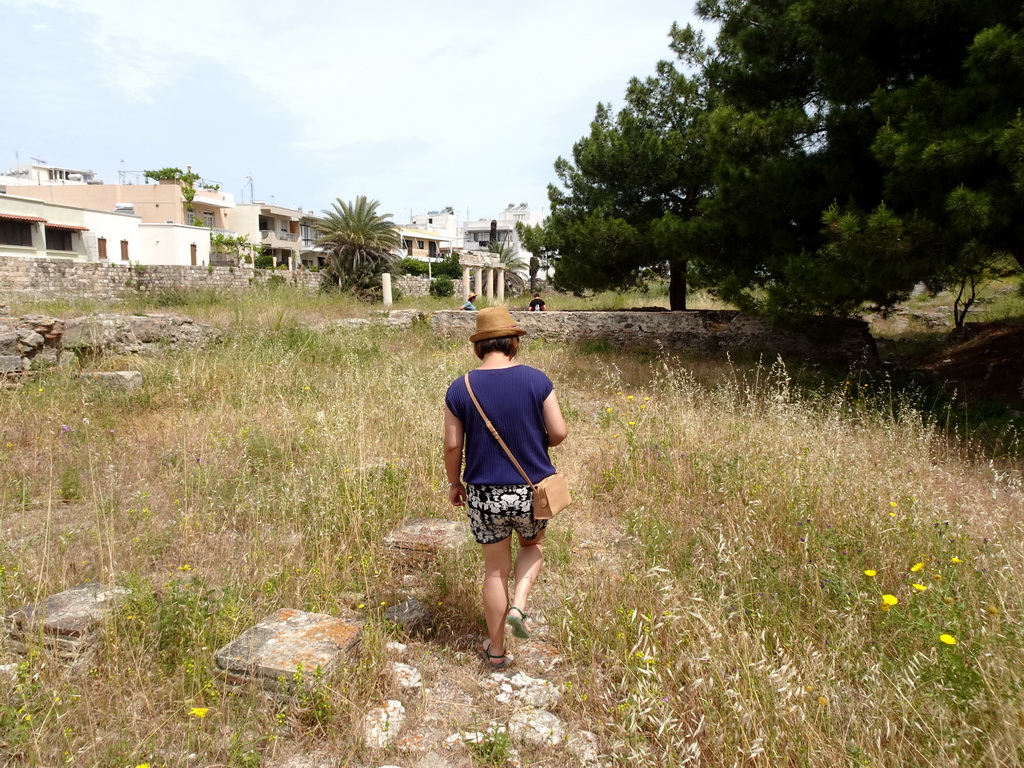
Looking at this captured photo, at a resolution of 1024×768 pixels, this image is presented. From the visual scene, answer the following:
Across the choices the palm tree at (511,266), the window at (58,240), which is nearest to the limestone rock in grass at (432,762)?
the window at (58,240)

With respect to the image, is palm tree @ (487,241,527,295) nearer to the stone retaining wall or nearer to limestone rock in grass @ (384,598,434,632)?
the stone retaining wall

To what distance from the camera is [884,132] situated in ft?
19.2

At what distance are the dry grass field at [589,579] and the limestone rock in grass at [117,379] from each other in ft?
1.33

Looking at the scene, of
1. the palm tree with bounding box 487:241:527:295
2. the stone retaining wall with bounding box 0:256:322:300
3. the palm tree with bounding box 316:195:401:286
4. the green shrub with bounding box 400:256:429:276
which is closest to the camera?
the stone retaining wall with bounding box 0:256:322:300

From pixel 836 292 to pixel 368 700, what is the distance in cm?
641

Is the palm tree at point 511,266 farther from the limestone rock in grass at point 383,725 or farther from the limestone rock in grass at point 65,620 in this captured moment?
the limestone rock in grass at point 383,725

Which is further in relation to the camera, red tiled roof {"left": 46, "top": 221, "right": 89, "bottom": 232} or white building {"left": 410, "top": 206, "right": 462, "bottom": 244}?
white building {"left": 410, "top": 206, "right": 462, "bottom": 244}

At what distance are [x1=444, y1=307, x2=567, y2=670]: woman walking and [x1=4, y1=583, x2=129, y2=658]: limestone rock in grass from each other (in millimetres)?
1529

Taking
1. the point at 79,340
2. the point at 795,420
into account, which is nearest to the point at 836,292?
the point at 795,420

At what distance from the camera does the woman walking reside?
2.47 m

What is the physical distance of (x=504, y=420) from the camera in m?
2.47

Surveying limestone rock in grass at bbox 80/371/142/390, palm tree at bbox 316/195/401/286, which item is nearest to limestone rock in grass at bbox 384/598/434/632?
limestone rock in grass at bbox 80/371/142/390

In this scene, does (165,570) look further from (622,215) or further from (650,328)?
(622,215)

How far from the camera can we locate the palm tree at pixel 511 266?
41125mm
